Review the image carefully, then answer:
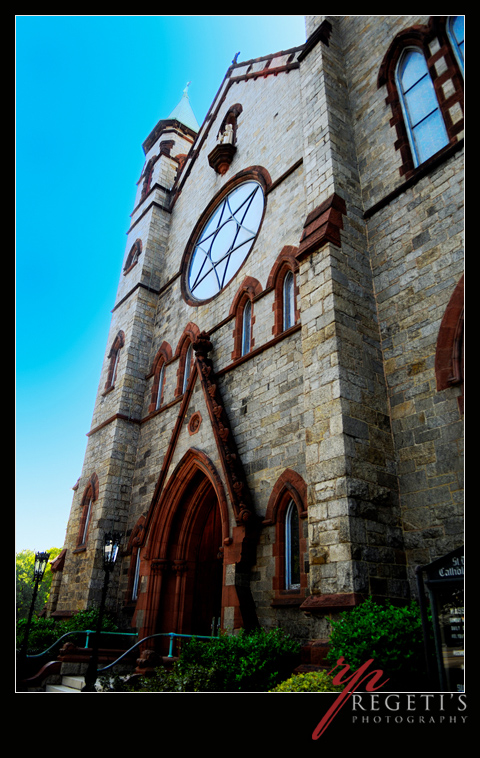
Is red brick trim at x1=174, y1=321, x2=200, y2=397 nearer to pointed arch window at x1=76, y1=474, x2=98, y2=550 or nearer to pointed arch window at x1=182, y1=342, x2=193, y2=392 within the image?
pointed arch window at x1=182, y1=342, x2=193, y2=392

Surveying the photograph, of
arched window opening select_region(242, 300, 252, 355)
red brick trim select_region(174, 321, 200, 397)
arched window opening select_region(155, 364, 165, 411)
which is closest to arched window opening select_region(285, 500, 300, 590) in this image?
arched window opening select_region(242, 300, 252, 355)

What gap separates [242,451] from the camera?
10781 mm

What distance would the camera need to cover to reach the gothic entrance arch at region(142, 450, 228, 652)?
11.7 metres

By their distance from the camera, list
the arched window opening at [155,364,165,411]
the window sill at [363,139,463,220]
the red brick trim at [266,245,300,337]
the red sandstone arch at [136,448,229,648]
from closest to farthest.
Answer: the window sill at [363,139,463,220], the red brick trim at [266,245,300,337], the red sandstone arch at [136,448,229,648], the arched window opening at [155,364,165,411]

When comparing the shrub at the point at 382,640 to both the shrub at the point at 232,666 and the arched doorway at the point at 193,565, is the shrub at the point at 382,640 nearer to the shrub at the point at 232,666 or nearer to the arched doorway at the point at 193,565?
the shrub at the point at 232,666

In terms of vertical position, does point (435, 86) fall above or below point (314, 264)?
above

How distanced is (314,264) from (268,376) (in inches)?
112

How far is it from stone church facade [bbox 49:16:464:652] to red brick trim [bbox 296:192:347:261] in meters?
0.04

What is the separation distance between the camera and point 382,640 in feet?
17.4

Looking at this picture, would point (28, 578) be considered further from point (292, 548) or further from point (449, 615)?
point (449, 615)

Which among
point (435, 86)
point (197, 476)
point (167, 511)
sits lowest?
point (167, 511)
